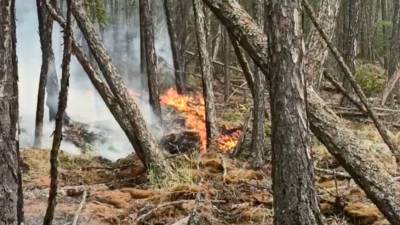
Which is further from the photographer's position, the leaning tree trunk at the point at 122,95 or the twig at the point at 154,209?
the leaning tree trunk at the point at 122,95

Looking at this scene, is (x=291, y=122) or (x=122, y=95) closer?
(x=291, y=122)

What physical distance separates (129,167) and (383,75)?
1640 centimetres

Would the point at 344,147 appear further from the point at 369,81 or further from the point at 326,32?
the point at 369,81

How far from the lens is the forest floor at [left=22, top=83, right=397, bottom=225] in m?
5.36

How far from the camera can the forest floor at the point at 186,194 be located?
5.36 m

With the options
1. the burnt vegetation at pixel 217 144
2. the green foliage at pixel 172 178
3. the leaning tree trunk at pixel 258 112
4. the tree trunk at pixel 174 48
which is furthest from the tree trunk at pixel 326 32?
the tree trunk at pixel 174 48

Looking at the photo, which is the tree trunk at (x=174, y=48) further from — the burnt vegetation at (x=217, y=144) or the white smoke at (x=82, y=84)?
the white smoke at (x=82, y=84)

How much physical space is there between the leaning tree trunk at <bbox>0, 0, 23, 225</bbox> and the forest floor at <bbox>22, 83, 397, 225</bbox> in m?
2.37

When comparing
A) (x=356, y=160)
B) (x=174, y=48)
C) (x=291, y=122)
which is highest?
(x=174, y=48)

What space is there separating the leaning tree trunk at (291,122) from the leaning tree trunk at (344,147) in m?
0.62

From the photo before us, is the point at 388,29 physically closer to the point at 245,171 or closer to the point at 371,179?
the point at 245,171

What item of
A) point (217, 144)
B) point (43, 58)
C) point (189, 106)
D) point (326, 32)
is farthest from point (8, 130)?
point (189, 106)

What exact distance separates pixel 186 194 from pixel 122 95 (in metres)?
1.47

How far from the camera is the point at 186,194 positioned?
19.8 ft
